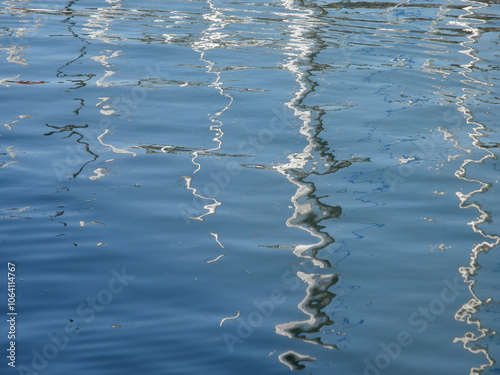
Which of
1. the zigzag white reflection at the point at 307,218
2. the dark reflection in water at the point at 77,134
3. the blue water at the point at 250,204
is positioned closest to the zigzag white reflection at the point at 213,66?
the blue water at the point at 250,204

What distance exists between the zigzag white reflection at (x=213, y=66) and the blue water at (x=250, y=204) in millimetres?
36

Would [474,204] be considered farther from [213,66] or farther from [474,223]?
[213,66]

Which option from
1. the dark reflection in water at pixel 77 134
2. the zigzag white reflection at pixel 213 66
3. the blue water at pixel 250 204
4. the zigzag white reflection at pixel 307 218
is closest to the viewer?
the blue water at pixel 250 204

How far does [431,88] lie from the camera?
883 centimetres

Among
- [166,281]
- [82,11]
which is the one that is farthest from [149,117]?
[82,11]

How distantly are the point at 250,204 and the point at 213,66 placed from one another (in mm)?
4385

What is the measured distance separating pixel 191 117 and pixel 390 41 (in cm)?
488

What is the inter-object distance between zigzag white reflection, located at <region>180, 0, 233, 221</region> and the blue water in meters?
0.04

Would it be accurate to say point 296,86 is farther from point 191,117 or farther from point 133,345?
point 133,345

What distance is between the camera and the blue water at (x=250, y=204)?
4039mm

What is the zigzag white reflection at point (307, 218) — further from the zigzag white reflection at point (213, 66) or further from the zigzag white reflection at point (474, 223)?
the zigzag white reflection at point (474, 223)

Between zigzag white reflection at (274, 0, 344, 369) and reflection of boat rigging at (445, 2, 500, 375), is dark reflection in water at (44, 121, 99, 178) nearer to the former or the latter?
zigzag white reflection at (274, 0, 344, 369)

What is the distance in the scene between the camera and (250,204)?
584cm

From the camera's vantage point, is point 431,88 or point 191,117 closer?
point 191,117
